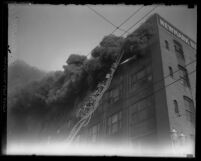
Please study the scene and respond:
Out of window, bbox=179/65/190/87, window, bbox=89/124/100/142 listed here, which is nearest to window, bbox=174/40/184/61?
window, bbox=179/65/190/87

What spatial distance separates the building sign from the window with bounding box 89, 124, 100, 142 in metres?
4.48

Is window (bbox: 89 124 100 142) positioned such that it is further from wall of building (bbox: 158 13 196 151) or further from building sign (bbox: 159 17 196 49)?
building sign (bbox: 159 17 196 49)

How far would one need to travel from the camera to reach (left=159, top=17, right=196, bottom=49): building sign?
967cm

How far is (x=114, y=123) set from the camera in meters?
9.82

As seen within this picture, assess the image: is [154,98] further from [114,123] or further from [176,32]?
[176,32]

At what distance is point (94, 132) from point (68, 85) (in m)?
2.94

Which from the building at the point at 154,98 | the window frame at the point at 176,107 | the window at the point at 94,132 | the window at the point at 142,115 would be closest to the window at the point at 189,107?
the building at the point at 154,98

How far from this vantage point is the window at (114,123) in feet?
30.6

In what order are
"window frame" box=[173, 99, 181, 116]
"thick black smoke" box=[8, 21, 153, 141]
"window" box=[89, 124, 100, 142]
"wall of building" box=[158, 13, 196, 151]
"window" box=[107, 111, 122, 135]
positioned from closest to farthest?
1. "window" box=[89, 124, 100, 142]
2. "window" box=[107, 111, 122, 135]
3. "wall of building" box=[158, 13, 196, 151]
4. "thick black smoke" box=[8, 21, 153, 141]
5. "window frame" box=[173, 99, 181, 116]

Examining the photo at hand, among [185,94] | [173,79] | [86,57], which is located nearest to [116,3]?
[86,57]

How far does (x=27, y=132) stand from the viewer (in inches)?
370

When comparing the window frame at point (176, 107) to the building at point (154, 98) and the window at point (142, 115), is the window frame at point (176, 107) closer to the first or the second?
the building at point (154, 98)

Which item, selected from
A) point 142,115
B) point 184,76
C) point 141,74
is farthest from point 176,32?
point 142,115

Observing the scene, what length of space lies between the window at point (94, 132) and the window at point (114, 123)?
433 millimetres
